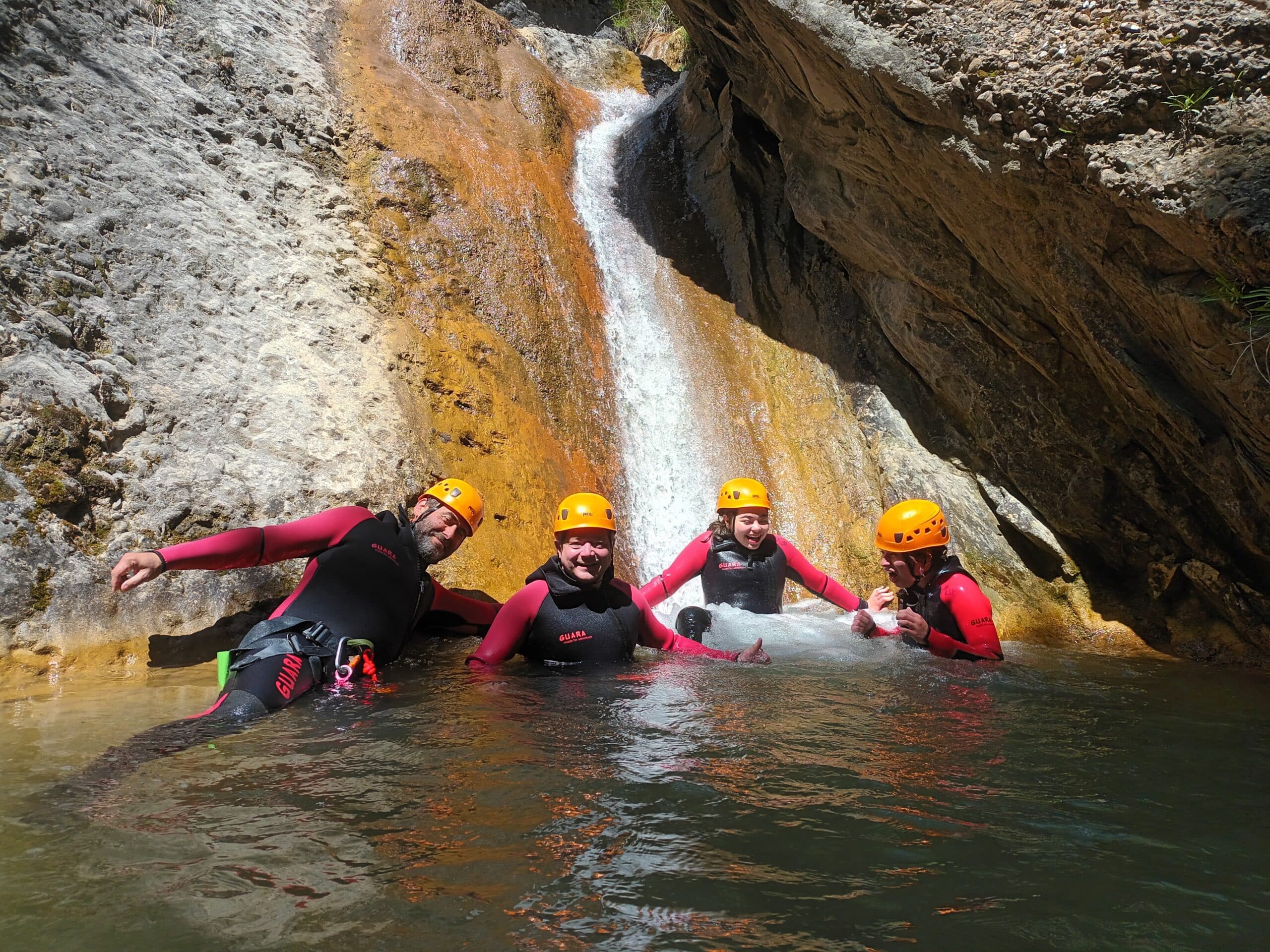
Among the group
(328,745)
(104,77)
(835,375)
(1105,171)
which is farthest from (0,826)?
(835,375)

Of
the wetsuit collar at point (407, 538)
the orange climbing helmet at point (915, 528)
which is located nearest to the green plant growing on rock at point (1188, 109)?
the orange climbing helmet at point (915, 528)

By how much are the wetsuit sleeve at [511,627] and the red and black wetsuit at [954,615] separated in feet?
7.01

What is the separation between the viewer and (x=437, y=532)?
5.03 m

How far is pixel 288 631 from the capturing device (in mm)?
4094

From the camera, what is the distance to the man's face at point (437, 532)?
4996 millimetres

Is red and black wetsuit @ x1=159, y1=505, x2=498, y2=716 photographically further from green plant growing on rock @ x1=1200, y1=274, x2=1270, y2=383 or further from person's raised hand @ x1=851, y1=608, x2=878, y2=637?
green plant growing on rock @ x1=1200, y1=274, x2=1270, y2=383

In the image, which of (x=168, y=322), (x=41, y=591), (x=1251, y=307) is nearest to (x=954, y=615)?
(x=1251, y=307)

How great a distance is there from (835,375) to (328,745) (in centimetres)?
717

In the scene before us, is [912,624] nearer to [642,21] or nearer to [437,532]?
[437,532]

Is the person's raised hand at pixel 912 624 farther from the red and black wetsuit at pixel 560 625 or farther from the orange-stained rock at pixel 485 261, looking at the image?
the orange-stained rock at pixel 485 261

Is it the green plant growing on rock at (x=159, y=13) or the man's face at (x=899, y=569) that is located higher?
the green plant growing on rock at (x=159, y=13)

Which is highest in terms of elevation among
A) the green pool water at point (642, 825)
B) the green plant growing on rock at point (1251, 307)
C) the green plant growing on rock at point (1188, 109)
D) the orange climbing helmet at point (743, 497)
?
the green plant growing on rock at point (1188, 109)

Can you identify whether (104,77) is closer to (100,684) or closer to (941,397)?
(100,684)

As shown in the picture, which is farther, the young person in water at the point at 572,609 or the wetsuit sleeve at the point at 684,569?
the wetsuit sleeve at the point at 684,569
